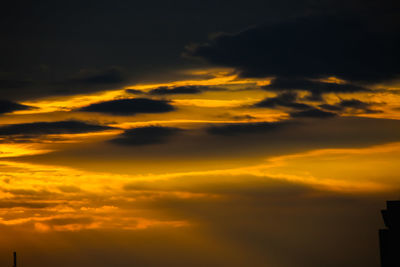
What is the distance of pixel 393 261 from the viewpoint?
261 ft

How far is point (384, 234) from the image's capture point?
81.8 metres

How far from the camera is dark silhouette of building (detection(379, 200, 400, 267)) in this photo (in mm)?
79750

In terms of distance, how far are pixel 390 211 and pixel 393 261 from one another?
19.5 ft

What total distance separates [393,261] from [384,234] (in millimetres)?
3663

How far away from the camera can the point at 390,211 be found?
81062 mm

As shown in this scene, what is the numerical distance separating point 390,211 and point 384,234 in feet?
9.93

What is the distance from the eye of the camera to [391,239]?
265ft

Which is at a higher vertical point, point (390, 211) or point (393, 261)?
point (390, 211)

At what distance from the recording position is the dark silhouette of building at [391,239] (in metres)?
79.8
